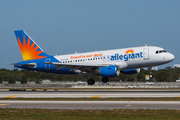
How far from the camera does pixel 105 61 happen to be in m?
47.6

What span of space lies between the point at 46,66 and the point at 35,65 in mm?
2232

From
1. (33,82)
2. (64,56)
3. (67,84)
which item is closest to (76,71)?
(64,56)

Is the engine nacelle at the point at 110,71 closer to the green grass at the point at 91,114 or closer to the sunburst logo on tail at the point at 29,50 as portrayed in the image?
the sunburst logo on tail at the point at 29,50

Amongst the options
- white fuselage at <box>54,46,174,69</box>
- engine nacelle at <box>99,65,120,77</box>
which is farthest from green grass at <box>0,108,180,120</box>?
white fuselage at <box>54,46,174,69</box>

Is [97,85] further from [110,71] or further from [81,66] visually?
[110,71]

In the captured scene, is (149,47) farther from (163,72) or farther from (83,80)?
(163,72)

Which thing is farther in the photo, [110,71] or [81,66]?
[81,66]

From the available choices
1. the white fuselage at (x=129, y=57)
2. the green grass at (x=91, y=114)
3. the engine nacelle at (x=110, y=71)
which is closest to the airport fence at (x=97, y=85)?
the white fuselage at (x=129, y=57)

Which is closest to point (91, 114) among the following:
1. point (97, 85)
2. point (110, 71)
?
point (110, 71)

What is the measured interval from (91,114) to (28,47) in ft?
124

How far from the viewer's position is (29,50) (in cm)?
5419

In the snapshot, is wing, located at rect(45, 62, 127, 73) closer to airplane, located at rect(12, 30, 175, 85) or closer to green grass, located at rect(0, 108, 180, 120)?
airplane, located at rect(12, 30, 175, 85)

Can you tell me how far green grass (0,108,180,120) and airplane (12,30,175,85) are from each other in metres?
25.3

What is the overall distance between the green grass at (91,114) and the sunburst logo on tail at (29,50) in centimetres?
3295
